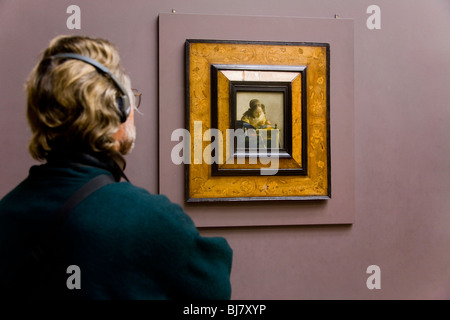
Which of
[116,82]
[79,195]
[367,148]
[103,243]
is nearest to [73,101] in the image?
[116,82]

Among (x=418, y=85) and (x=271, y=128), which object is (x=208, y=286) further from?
(x=418, y=85)

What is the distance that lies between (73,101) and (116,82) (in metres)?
0.12

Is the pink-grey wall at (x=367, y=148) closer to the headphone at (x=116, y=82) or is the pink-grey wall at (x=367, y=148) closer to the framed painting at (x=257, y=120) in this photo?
the framed painting at (x=257, y=120)

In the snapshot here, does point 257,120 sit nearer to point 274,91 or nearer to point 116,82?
point 274,91

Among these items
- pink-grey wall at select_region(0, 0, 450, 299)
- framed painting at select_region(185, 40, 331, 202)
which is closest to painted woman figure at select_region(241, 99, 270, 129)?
framed painting at select_region(185, 40, 331, 202)

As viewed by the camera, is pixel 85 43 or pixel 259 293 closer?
pixel 85 43

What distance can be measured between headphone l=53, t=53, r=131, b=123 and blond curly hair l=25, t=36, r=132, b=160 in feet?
0.03

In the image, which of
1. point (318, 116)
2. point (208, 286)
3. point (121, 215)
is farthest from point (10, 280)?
point (318, 116)

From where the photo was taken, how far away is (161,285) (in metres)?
0.85

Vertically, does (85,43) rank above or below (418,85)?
below

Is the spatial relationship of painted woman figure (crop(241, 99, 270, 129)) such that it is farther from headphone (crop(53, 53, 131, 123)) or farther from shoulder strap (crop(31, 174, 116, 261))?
shoulder strap (crop(31, 174, 116, 261))

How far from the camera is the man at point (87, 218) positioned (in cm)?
81

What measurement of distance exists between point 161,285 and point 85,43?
0.63m

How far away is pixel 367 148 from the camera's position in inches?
82.6
